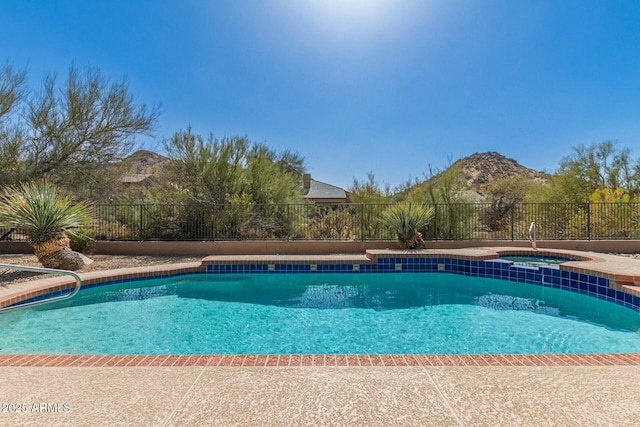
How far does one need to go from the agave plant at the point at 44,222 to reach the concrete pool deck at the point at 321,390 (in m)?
5.47

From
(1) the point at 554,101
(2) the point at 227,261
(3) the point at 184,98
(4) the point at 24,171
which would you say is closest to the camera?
(2) the point at 227,261

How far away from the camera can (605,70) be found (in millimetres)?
11422

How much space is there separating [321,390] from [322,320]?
8.59 feet

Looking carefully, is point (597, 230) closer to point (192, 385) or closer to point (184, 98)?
point (192, 385)

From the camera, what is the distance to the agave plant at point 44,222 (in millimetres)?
6945

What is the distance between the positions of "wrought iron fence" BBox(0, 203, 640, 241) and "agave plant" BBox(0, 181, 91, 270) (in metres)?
2.92

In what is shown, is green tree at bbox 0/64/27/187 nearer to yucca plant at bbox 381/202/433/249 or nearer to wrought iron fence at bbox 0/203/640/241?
wrought iron fence at bbox 0/203/640/241

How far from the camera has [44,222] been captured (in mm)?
6988

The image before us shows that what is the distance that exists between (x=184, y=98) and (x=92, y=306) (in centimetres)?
943

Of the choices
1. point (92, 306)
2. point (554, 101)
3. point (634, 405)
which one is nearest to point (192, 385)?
point (634, 405)

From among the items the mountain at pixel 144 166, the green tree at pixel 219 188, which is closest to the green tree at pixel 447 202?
the green tree at pixel 219 188

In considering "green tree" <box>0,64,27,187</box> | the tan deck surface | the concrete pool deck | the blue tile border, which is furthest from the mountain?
the tan deck surface

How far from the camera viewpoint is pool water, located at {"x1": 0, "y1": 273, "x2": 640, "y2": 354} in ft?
12.1

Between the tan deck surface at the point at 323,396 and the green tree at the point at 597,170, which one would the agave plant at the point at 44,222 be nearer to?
the tan deck surface at the point at 323,396
